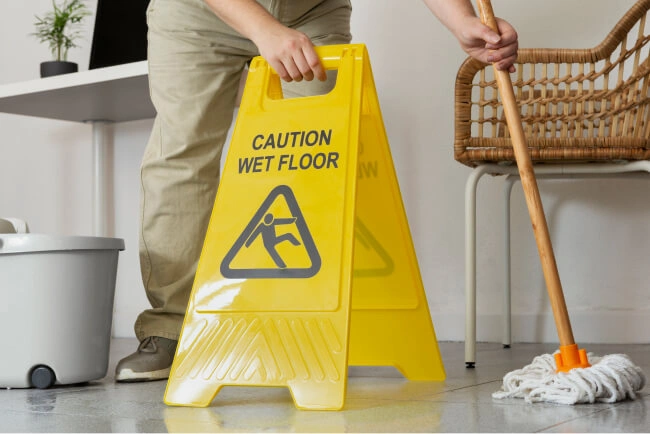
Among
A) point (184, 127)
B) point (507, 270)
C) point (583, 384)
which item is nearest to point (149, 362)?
point (184, 127)

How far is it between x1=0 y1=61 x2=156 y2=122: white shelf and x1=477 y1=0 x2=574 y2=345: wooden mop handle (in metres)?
1.00

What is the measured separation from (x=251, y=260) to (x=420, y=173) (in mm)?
1082

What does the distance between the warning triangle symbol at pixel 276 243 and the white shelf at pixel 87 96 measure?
911 mm

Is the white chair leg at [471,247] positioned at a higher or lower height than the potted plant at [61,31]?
lower

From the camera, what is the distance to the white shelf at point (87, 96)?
2074 mm

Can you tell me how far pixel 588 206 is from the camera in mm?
2029

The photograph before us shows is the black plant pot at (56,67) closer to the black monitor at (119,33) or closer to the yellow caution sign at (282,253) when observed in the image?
the black monitor at (119,33)

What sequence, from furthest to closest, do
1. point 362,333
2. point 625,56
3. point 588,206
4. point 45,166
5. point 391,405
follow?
point 45,166 < point 588,206 < point 625,56 < point 362,333 < point 391,405

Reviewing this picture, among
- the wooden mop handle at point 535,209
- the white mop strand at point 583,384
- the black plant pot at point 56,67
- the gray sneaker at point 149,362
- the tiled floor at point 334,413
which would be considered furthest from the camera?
the black plant pot at point 56,67

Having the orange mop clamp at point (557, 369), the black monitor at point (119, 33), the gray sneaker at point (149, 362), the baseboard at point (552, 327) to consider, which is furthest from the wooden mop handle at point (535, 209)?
the black monitor at point (119, 33)

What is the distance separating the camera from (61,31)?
2.61 m

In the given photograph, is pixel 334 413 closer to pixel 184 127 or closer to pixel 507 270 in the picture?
pixel 184 127

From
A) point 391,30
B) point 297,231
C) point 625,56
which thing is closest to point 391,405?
point 297,231

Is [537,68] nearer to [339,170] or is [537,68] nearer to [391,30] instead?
[391,30]
